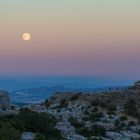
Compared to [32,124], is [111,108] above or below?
below

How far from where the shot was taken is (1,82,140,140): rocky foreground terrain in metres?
44.8

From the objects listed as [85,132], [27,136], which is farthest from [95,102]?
[27,136]

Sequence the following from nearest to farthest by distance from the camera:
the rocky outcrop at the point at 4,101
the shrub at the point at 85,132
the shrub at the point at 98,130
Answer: the shrub at the point at 85,132
the shrub at the point at 98,130
the rocky outcrop at the point at 4,101

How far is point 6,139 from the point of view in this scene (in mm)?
32969

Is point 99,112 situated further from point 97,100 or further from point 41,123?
point 41,123

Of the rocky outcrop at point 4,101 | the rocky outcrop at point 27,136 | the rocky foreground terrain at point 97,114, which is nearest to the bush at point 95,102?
the rocky foreground terrain at point 97,114

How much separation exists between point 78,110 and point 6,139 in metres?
32.3

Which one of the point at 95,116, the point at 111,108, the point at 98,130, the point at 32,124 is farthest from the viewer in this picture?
the point at 111,108

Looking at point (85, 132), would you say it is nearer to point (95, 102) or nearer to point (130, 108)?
point (130, 108)

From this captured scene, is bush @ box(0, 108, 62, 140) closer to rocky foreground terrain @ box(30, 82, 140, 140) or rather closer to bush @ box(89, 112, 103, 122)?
rocky foreground terrain @ box(30, 82, 140, 140)

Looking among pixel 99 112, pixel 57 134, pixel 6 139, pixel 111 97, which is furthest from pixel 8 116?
pixel 111 97

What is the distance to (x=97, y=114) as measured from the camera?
60.5m

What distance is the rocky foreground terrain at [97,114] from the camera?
44.8 m

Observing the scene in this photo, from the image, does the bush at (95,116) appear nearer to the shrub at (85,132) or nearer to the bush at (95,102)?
the bush at (95,102)
